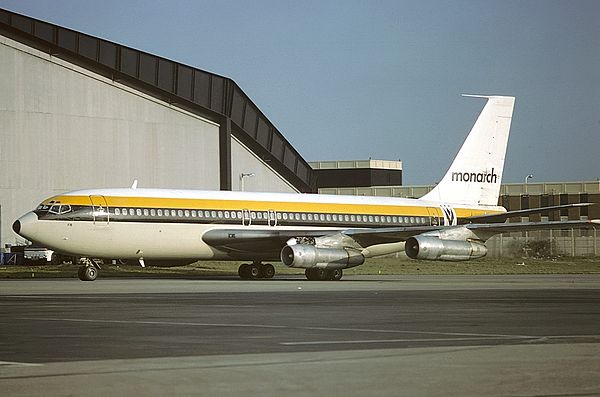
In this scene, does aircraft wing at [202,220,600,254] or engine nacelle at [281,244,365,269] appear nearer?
engine nacelle at [281,244,365,269]

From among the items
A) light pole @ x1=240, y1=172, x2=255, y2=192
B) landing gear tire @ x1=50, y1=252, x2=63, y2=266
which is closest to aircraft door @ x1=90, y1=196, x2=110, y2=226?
landing gear tire @ x1=50, y1=252, x2=63, y2=266

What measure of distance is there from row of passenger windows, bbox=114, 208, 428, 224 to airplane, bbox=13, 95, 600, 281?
0.15 feet

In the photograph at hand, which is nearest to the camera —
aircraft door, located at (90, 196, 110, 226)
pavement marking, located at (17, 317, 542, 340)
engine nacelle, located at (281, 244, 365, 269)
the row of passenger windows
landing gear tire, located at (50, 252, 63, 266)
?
pavement marking, located at (17, 317, 542, 340)

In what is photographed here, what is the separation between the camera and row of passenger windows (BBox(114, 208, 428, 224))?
43250mm

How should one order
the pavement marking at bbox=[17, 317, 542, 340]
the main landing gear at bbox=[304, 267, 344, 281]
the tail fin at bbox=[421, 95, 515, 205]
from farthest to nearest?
the tail fin at bbox=[421, 95, 515, 205] < the main landing gear at bbox=[304, 267, 344, 281] < the pavement marking at bbox=[17, 317, 542, 340]

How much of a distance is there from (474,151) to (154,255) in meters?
19.1

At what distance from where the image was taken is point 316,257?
142 ft

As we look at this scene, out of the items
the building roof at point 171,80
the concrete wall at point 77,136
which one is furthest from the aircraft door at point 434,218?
the building roof at point 171,80

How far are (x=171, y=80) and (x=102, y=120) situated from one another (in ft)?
24.3

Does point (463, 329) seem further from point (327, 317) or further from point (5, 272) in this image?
point (5, 272)

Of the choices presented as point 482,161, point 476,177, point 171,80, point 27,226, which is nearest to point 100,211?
point 27,226

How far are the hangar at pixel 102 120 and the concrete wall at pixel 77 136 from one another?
6 cm

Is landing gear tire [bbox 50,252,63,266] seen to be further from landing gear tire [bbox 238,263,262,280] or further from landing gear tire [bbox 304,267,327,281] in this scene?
landing gear tire [bbox 304,267,327,281]

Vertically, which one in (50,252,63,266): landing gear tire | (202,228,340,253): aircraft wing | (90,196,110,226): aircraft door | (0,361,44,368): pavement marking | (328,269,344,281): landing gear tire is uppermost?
(90,196,110,226): aircraft door
